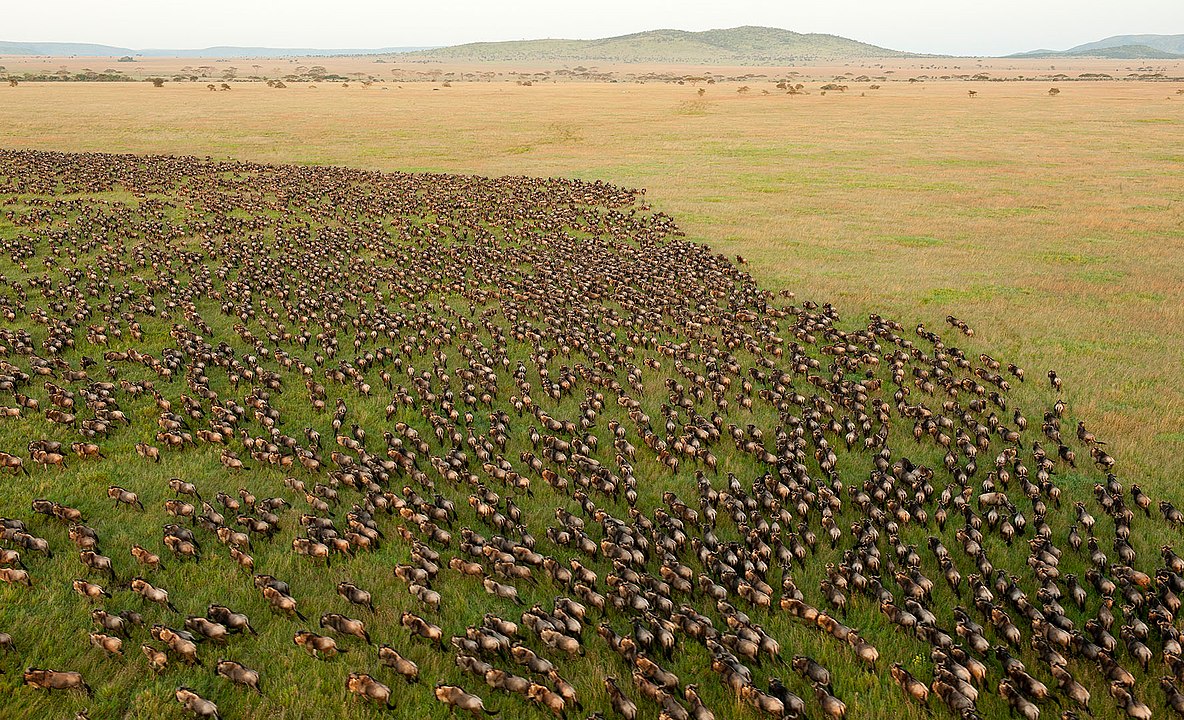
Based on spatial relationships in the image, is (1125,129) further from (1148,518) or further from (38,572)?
(38,572)

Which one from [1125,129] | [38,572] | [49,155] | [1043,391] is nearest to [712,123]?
→ [1125,129]

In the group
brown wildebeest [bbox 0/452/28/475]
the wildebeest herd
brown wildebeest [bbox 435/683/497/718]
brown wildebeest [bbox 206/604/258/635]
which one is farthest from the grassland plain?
brown wildebeest [bbox 0/452/28/475]

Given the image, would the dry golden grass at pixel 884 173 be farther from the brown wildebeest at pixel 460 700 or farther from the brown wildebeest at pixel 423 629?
the brown wildebeest at pixel 423 629

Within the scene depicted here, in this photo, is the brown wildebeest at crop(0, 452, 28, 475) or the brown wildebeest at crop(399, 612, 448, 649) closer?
the brown wildebeest at crop(399, 612, 448, 649)

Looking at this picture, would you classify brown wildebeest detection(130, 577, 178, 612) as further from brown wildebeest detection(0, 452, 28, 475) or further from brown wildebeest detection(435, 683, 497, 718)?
brown wildebeest detection(0, 452, 28, 475)

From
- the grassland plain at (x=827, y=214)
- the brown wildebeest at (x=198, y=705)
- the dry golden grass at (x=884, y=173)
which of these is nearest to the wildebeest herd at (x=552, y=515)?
the brown wildebeest at (x=198, y=705)

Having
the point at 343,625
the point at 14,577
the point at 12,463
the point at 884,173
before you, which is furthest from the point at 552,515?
the point at 884,173
